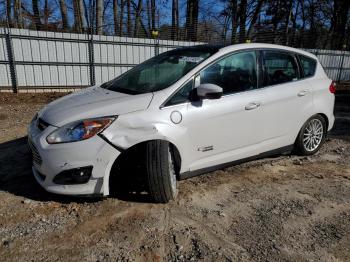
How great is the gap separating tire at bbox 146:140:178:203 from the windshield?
66 centimetres

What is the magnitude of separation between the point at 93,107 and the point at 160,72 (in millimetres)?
1039

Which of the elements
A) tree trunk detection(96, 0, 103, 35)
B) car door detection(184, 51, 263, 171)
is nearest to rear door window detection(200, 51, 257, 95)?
car door detection(184, 51, 263, 171)

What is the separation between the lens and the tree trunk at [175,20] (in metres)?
14.2

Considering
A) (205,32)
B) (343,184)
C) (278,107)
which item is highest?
(205,32)

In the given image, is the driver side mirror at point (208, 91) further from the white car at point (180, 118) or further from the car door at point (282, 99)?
the car door at point (282, 99)

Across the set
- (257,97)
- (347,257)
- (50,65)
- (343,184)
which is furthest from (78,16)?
(347,257)

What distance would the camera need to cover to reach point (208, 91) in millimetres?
3176

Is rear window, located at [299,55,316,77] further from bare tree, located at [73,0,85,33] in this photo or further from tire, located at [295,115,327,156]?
bare tree, located at [73,0,85,33]

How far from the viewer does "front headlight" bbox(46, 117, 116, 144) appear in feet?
9.29

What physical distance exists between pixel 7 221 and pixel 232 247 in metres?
2.02

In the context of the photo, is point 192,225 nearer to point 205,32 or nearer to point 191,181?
point 191,181

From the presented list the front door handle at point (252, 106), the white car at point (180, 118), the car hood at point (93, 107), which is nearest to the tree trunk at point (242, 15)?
the white car at point (180, 118)

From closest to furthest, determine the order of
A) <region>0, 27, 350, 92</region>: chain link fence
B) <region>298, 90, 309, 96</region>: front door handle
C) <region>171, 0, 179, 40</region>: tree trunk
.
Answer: <region>298, 90, 309, 96</region>: front door handle → <region>0, 27, 350, 92</region>: chain link fence → <region>171, 0, 179, 40</region>: tree trunk

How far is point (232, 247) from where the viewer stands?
8.26ft
